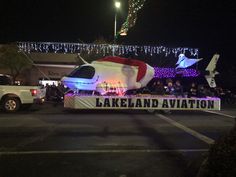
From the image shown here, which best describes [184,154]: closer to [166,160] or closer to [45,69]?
[166,160]

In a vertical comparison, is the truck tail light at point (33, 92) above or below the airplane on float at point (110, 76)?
below

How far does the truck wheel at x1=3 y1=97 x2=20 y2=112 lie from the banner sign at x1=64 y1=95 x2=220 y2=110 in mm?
2334

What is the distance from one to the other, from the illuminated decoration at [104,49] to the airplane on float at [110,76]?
1671 cm

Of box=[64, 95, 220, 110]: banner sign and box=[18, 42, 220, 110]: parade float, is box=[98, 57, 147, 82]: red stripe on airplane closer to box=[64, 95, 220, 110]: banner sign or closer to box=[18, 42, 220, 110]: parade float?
box=[18, 42, 220, 110]: parade float

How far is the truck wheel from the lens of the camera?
67.9ft

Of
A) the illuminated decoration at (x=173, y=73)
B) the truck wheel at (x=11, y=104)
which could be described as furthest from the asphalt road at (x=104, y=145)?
the illuminated decoration at (x=173, y=73)

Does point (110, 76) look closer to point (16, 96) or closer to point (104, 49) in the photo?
point (16, 96)

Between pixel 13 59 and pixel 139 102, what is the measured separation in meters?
29.7

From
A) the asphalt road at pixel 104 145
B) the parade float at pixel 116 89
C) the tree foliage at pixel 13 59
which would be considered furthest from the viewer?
the tree foliage at pixel 13 59

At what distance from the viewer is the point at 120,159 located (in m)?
9.64

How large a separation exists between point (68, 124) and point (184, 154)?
6.61 meters

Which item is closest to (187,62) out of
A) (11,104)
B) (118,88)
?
(118,88)

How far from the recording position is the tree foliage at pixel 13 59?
156ft

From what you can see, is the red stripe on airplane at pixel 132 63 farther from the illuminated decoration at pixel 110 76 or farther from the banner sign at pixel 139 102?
the banner sign at pixel 139 102
